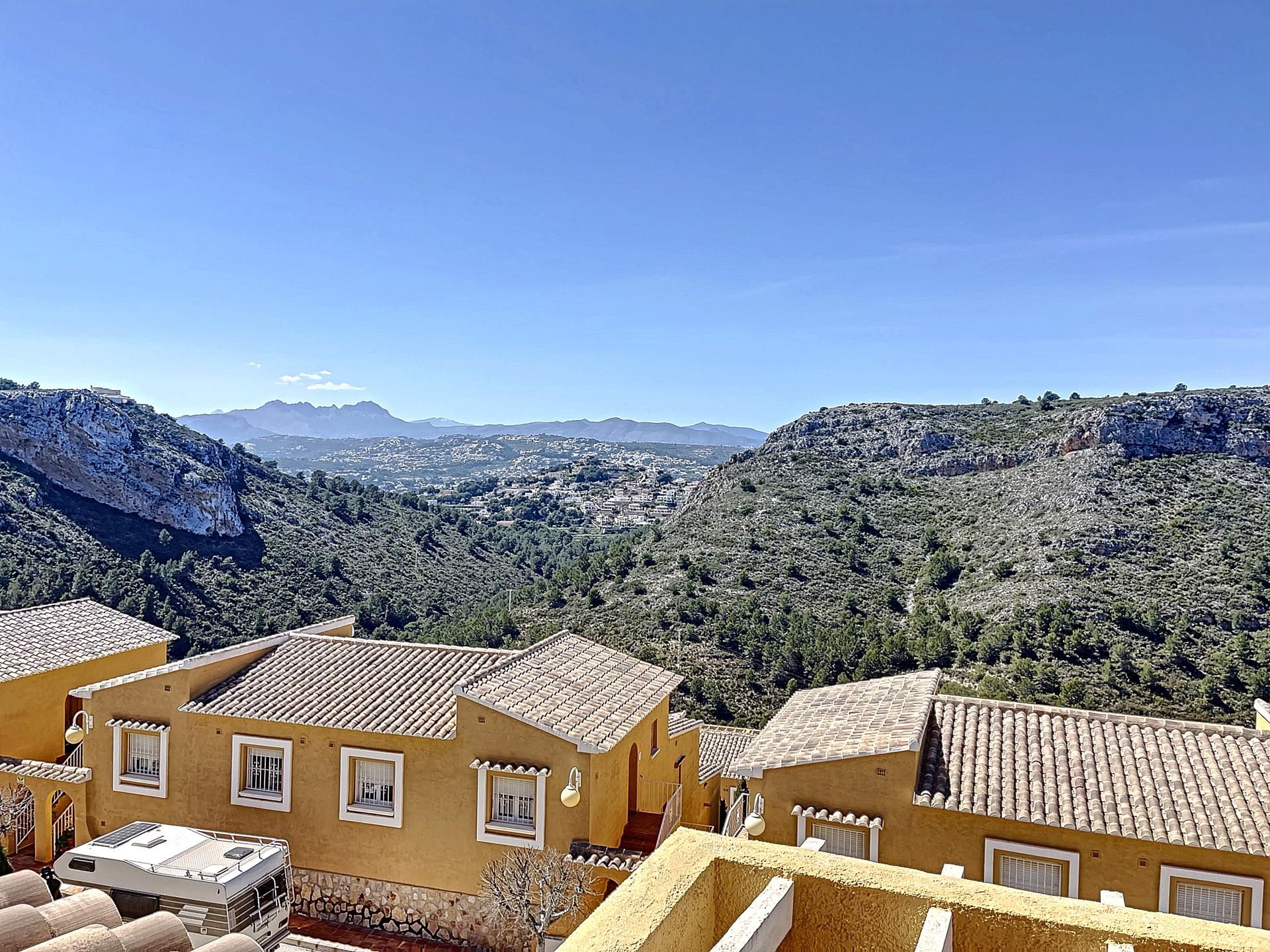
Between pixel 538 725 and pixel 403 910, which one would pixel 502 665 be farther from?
pixel 403 910

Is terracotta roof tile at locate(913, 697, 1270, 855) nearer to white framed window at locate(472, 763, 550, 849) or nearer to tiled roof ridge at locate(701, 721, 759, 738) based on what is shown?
white framed window at locate(472, 763, 550, 849)

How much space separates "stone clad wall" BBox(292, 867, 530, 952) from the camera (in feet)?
43.0

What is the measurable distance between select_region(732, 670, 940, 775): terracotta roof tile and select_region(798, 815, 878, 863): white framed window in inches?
35.0

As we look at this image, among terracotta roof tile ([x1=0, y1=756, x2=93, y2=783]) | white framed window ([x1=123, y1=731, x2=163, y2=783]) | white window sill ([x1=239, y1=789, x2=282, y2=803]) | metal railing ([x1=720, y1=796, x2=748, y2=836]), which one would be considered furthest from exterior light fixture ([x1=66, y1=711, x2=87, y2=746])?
metal railing ([x1=720, y1=796, x2=748, y2=836])

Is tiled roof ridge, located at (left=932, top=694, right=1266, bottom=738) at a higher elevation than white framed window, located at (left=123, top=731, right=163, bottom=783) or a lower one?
higher

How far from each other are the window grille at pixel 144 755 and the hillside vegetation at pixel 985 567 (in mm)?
20616

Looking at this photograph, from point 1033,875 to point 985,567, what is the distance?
3228cm

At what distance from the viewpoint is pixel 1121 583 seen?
1454 inches

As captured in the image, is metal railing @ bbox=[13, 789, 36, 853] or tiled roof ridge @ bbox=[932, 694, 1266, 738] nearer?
tiled roof ridge @ bbox=[932, 694, 1266, 738]

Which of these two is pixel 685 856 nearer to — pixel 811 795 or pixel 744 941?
pixel 744 941

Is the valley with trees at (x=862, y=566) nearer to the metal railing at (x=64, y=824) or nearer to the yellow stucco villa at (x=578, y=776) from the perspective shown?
the yellow stucco villa at (x=578, y=776)

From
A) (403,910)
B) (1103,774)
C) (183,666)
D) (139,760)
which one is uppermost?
(183,666)

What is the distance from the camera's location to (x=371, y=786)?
1376 cm

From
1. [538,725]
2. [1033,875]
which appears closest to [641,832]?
[538,725]
